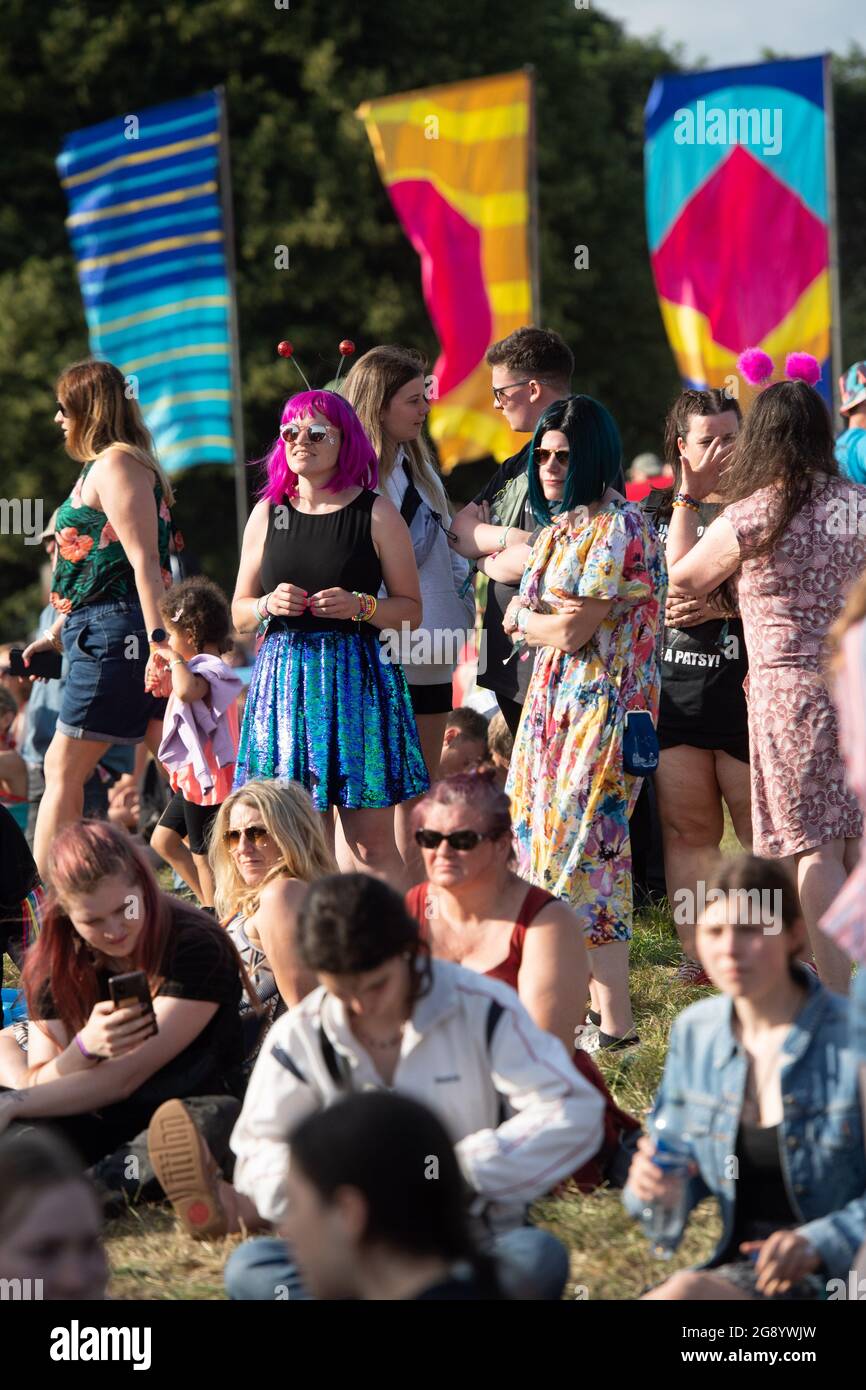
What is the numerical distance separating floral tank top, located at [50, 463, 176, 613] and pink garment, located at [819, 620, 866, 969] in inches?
147

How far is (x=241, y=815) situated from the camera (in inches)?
181

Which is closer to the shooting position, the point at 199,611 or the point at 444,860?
the point at 444,860

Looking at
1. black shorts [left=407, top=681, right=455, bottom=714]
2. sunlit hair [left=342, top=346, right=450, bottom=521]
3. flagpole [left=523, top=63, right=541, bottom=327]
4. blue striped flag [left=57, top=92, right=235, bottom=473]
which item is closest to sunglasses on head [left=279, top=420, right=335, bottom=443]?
sunlit hair [left=342, top=346, right=450, bottom=521]

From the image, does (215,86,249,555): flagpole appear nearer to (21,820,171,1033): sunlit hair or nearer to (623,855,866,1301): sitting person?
(21,820,171,1033): sunlit hair

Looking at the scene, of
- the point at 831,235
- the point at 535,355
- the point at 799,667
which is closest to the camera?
the point at 799,667

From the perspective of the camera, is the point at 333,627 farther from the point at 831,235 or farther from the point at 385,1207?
the point at 831,235

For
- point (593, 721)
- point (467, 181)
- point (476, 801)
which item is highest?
point (467, 181)

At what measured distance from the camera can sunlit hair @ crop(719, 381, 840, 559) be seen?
15.2 feet

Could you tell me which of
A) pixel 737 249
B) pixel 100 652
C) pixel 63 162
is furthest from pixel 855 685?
pixel 63 162

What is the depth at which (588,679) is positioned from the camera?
4.62m

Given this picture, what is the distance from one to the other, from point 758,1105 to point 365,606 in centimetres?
237

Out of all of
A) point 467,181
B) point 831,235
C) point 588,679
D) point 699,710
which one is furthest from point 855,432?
point 467,181

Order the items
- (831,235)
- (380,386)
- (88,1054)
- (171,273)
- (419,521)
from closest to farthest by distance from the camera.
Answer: (88,1054) < (380,386) < (419,521) < (831,235) < (171,273)
